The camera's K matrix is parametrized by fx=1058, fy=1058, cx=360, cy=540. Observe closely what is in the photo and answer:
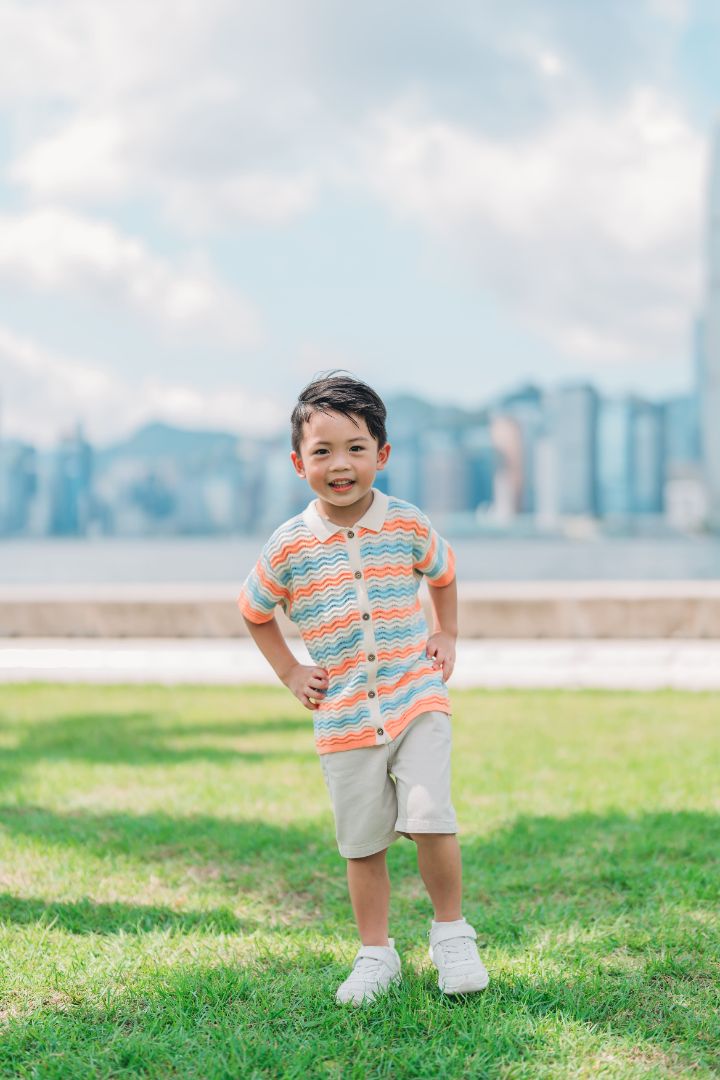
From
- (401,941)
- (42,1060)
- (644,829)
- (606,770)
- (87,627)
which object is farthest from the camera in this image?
(87,627)

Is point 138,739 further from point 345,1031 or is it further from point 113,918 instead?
point 345,1031

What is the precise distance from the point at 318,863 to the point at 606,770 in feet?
6.66

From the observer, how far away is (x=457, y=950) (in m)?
2.59

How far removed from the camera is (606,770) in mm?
5215

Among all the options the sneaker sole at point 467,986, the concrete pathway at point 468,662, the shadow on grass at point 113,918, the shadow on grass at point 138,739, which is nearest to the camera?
the sneaker sole at point 467,986

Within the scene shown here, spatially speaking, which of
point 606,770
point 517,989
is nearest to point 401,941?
point 517,989

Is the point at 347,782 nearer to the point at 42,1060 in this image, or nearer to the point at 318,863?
the point at 42,1060

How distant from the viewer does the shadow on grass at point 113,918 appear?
10.1 ft

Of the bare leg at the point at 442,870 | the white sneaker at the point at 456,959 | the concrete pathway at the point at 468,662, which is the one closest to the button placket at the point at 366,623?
the bare leg at the point at 442,870

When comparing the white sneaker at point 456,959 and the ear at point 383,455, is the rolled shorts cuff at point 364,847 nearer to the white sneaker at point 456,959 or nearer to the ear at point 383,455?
the white sneaker at point 456,959

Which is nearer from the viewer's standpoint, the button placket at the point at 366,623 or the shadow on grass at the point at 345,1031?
the shadow on grass at the point at 345,1031

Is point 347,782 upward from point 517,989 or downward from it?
upward

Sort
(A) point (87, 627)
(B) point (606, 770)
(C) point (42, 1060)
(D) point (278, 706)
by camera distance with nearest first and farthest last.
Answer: (C) point (42, 1060) < (B) point (606, 770) < (D) point (278, 706) < (A) point (87, 627)

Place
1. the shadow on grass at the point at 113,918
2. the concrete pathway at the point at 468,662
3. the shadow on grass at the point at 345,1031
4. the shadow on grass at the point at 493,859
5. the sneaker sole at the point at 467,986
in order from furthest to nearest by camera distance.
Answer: the concrete pathway at the point at 468,662 → the shadow on grass at the point at 493,859 → the shadow on grass at the point at 113,918 → the sneaker sole at the point at 467,986 → the shadow on grass at the point at 345,1031
